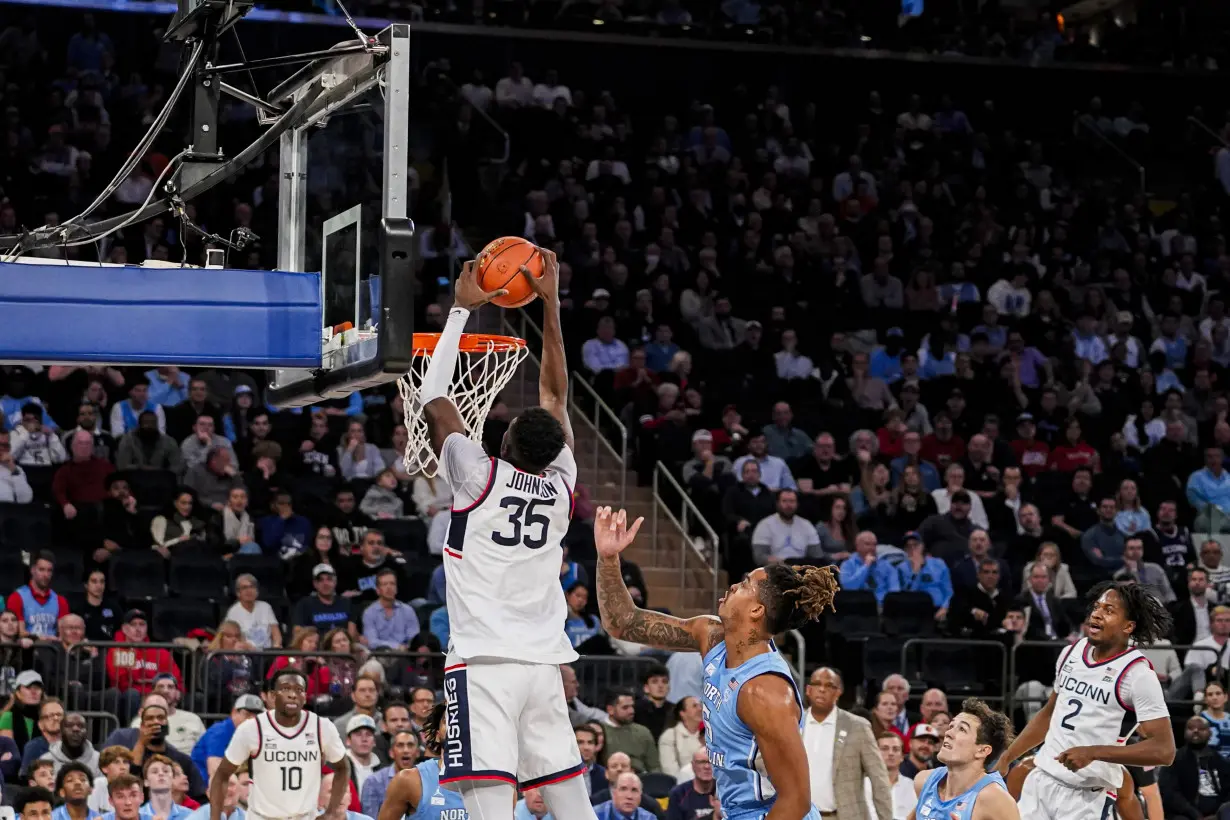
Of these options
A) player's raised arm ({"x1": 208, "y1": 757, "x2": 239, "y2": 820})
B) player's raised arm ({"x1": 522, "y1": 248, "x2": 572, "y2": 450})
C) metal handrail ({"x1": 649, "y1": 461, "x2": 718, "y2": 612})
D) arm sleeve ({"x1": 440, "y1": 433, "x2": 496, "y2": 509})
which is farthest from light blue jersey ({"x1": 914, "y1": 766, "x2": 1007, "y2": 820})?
metal handrail ({"x1": 649, "y1": 461, "x2": 718, "y2": 612})

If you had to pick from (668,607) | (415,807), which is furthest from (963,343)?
(415,807)

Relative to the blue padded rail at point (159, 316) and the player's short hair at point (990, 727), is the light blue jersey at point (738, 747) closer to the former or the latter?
the player's short hair at point (990, 727)

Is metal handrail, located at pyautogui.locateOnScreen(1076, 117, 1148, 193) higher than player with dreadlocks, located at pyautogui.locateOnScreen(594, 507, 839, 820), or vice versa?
metal handrail, located at pyautogui.locateOnScreen(1076, 117, 1148, 193)

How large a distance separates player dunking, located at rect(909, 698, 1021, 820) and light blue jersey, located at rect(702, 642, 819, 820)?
1.79 m

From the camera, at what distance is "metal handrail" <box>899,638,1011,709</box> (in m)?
14.7

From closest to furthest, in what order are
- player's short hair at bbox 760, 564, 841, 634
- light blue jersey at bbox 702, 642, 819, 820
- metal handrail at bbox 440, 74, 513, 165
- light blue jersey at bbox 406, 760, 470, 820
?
light blue jersey at bbox 702, 642, 819, 820
player's short hair at bbox 760, 564, 841, 634
light blue jersey at bbox 406, 760, 470, 820
metal handrail at bbox 440, 74, 513, 165

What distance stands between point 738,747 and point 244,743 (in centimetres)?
541

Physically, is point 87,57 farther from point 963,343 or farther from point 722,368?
point 963,343

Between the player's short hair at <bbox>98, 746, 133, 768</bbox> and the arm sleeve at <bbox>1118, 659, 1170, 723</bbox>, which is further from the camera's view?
the player's short hair at <bbox>98, 746, 133, 768</bbox>

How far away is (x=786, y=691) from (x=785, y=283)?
1475cm

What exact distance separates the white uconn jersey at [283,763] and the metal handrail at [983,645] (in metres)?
5.43

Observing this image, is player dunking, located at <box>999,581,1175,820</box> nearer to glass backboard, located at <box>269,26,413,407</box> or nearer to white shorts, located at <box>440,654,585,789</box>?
white shorts, located at <box>440,654,585,789</box>

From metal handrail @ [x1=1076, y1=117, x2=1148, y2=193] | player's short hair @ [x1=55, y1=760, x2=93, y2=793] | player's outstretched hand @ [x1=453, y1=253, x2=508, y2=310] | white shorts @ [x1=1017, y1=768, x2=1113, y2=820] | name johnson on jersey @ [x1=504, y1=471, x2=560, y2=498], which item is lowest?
white shorts @ [x1=1017, y1=768, x2=1113, y2=820]

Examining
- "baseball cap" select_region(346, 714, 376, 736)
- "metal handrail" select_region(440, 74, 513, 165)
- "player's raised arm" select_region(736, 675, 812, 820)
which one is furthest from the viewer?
"metal handrail" select_region(440, 74, 513, 165)
